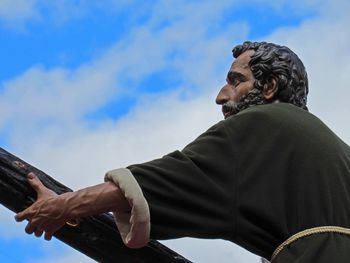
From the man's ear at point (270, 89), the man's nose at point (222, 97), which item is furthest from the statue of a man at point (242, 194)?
the man's nose at point (222, 97)

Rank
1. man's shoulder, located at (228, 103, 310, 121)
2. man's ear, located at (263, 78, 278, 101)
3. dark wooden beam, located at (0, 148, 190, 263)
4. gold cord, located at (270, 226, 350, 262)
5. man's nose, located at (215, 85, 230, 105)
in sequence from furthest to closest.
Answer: man's nose, located at (215, 85, 230, 105)
man's ear, located at (263, 78, 278, 101)
man's shoulder, located at (228, 103, 310, 121)
gold cord, located at (270, 226, 350, 262)
dark wooden beam, located at (0, 148, 190, 263)

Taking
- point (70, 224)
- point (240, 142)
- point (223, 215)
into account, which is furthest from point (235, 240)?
point (70, 224)

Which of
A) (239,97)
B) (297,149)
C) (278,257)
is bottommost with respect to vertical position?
(278,257)

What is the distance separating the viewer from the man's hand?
3.20 m

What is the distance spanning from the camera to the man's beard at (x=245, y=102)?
3.89 metres

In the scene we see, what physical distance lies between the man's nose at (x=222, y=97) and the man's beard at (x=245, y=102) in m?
0.03

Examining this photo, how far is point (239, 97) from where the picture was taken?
395cm

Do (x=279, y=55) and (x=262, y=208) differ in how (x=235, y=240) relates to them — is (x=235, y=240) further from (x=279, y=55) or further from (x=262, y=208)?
(x=279, y=55)

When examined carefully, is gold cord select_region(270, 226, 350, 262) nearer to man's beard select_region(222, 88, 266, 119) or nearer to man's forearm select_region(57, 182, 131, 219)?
man's forearm select_region(57, 182, 131, 219)

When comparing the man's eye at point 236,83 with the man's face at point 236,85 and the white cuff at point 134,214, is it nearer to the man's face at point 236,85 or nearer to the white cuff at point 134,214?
the man's face at point 236,85

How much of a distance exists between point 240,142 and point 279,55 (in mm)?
708

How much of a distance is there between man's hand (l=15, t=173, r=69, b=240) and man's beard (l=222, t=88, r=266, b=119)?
103 cm

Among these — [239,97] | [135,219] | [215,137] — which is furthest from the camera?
[239,97]

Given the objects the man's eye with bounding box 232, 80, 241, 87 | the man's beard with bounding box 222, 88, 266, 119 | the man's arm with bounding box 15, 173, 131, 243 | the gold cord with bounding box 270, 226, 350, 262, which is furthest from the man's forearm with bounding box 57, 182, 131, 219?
the man's eye with bounding box 232, 80, 241, 87
